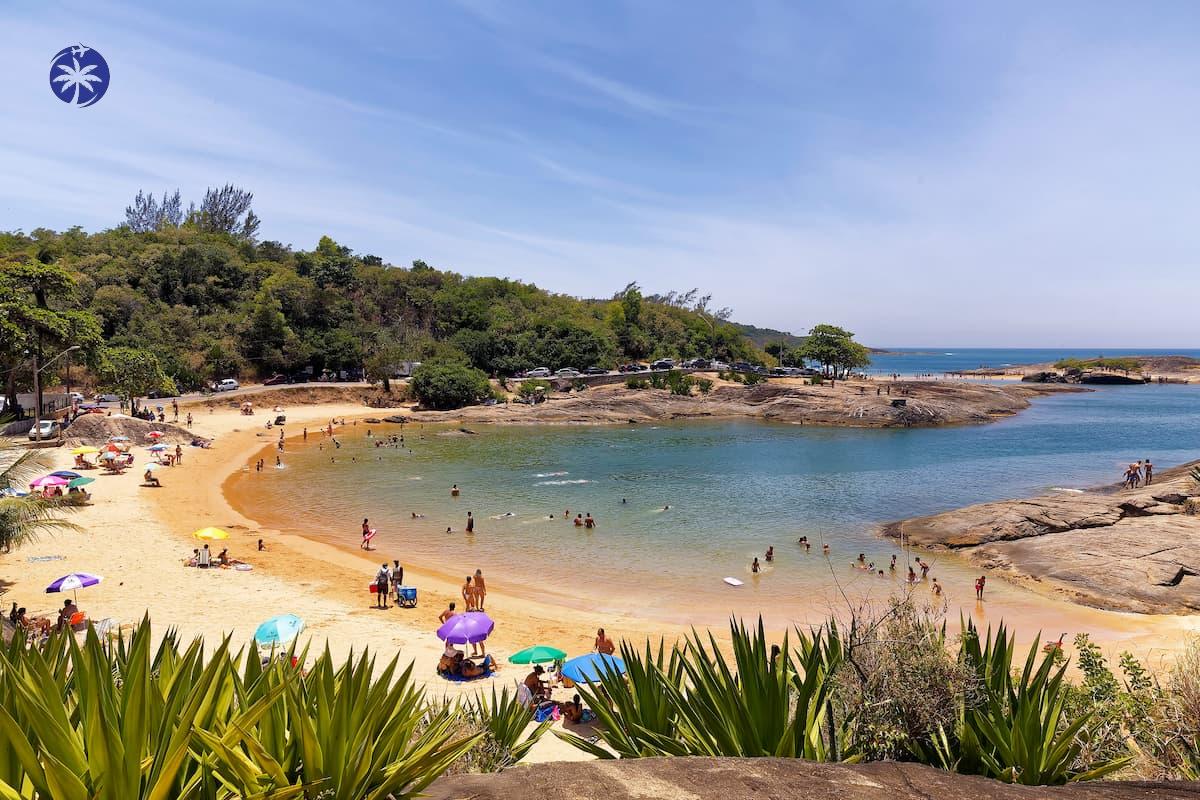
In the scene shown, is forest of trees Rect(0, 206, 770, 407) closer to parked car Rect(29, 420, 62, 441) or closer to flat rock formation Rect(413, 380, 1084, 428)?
parked car Rect(29, 420, 62, 441)

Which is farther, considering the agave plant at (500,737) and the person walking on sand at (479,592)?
the person walking on sand at (479,592)

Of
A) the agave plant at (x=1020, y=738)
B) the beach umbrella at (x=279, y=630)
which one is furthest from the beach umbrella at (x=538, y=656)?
the agave plant at (x=1020, y=738)

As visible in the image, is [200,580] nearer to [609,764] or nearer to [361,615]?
[361,615]

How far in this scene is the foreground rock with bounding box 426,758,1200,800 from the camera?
3.96 m

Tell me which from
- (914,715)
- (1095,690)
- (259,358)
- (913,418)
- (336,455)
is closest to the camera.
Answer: (914,715)

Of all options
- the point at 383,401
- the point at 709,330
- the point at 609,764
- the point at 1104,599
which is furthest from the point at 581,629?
the point at 709,330

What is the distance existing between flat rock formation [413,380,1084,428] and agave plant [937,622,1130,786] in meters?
52.4

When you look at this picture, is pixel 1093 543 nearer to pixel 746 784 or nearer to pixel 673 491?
pixel 673 491

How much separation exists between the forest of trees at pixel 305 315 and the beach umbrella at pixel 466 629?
116 feet

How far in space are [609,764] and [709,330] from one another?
298 ft

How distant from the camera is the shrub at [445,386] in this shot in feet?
195

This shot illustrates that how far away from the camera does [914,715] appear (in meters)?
5.58

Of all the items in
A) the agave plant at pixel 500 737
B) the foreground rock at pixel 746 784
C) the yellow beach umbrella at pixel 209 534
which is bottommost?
the yellow beach umbrella at pixel 209 534

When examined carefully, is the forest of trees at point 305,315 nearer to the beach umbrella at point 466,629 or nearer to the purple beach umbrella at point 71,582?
the purple beach umbrella at point 71,582
